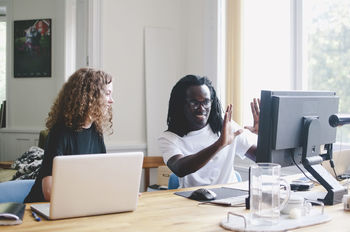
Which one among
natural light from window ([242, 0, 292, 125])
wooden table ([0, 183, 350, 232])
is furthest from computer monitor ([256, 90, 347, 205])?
natural light from window ([242, 0, 292, 125])

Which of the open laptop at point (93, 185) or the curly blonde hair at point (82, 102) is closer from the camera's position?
the open laptop at point (93, 185)

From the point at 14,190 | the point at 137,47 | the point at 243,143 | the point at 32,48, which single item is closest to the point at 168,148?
the point at 243,143

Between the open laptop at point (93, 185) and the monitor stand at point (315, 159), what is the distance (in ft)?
2.23

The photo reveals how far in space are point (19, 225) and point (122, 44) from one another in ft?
10.2

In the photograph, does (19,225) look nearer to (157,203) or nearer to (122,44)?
(157,203)

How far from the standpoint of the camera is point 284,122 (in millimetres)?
1716

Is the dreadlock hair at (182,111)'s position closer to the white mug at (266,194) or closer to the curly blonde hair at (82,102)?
the curly blonde hair at (82,102)

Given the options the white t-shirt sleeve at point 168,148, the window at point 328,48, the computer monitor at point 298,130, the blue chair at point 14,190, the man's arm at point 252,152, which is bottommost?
the blue chair at point 14,190

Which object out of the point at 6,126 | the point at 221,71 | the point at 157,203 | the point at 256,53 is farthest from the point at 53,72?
the point at 157,203

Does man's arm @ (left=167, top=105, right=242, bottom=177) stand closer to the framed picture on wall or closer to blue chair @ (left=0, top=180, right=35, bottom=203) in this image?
blue chair @ (left=0, top=180, right=35, bottom=203)

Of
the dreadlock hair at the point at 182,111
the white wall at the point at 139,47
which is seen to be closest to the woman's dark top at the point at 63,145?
the dreadlock hair at the point at 182,111

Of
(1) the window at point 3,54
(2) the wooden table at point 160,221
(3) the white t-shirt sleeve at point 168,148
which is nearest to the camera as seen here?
(2) the wooden table at point 160,221

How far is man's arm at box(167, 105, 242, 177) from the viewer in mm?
2084

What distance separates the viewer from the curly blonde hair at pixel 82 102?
2207mm
